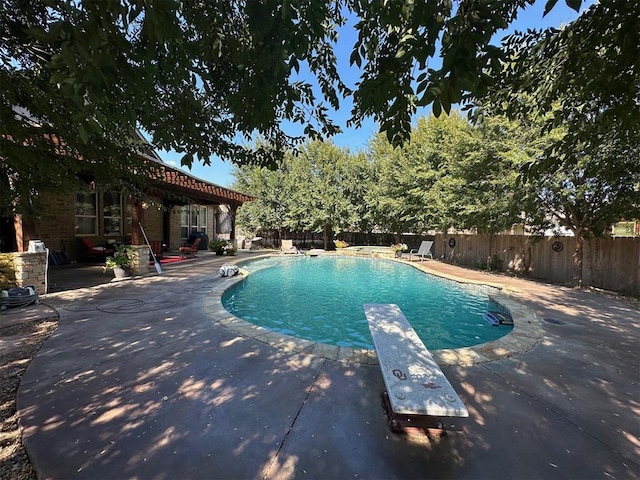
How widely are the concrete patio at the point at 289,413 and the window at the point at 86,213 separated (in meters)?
8.41

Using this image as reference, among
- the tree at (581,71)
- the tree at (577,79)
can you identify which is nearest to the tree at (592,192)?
the tree at (577,79)

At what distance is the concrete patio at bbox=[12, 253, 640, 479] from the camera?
1.97 meters

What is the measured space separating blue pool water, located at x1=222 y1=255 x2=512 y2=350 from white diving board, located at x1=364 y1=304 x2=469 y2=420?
1.94 metres

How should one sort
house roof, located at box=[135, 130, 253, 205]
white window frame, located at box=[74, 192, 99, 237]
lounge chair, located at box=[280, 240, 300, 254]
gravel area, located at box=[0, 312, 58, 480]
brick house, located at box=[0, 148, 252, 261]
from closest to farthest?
1. gravel area, located at box=[0, 312, 58, 480]
2. brick house, located at box=[0, 148, 252, 261]
3. house roof, located at box=[135, 130, 253, 205]
4. white window frame, located at box=[74, 192, 99, 237]
5. lounge chair, located at box=[280, 240, 300, 254]

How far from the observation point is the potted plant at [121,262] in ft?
27.5

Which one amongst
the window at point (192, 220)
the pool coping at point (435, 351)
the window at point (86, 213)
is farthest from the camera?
the window at point (192, 220)

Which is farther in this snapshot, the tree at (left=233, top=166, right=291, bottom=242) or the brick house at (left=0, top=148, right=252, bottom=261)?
the tree at (left=233, top=166, right=291, bottom=242)

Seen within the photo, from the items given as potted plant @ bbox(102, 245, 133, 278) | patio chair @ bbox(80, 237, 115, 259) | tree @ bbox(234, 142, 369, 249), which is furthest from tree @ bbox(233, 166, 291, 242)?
potted plant @ bbox(102, 245, 133, 278)

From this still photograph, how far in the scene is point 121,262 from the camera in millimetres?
8500

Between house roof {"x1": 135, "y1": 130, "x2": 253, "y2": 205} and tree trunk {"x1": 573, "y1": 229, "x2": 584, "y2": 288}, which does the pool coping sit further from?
house roof {"x1": 135, "y1": 130, "x2": 253, "y2": 205}

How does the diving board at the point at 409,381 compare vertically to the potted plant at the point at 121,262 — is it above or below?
below

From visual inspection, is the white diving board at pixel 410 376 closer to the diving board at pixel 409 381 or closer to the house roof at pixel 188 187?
the diving board at pixel 409 381

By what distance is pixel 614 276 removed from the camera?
811cm

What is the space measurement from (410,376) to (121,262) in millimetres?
Result: 8902
